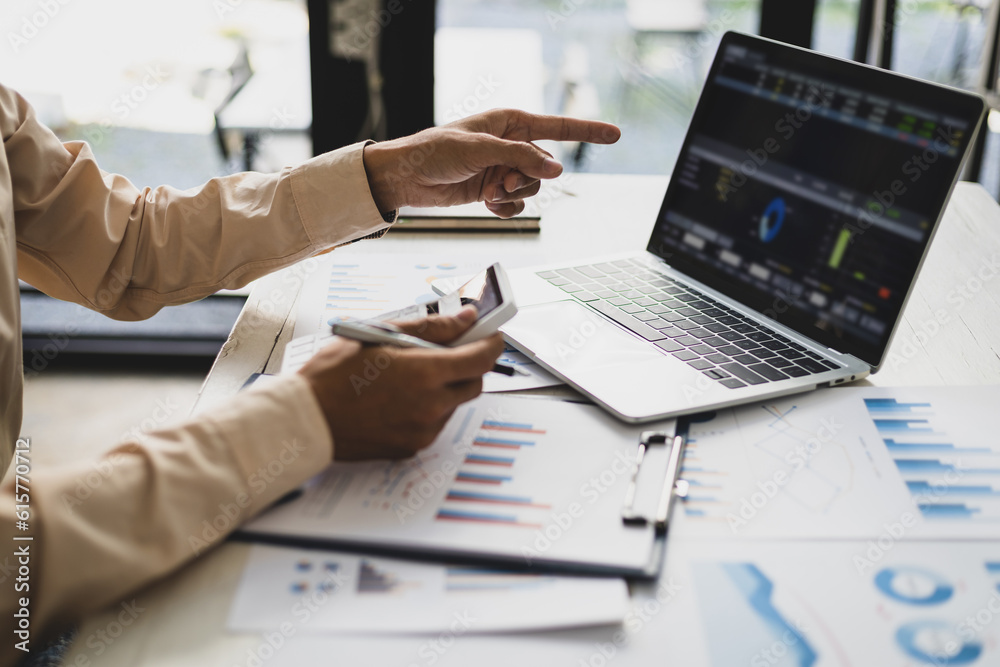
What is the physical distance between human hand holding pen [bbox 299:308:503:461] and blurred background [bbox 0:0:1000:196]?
1.31 m

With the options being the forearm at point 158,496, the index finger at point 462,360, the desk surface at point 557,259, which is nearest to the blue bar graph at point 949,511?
the desk surface at point 557,259

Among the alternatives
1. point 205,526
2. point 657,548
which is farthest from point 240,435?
point 657,548

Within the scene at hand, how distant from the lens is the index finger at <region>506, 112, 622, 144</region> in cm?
99

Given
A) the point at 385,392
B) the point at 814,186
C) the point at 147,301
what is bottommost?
the point at 147,301

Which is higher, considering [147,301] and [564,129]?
[564,129]

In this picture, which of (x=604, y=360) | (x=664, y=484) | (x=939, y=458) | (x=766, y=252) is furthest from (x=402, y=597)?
(x=766, y=252)

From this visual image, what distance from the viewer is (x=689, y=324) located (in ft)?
2.86

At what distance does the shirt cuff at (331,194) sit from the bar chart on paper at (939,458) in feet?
1.87

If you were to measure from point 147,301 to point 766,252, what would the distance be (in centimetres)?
71

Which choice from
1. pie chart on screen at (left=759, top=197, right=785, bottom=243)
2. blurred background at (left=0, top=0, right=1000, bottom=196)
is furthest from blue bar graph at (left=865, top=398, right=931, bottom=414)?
blurred background at (left=0, top=0, right=1000, bottom=196)

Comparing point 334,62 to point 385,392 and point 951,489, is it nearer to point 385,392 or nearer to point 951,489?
point 385,392

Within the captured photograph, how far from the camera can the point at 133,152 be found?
2188 millimetres

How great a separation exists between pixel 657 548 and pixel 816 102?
55 cm

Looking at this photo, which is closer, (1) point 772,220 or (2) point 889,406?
(2) point 889,406
